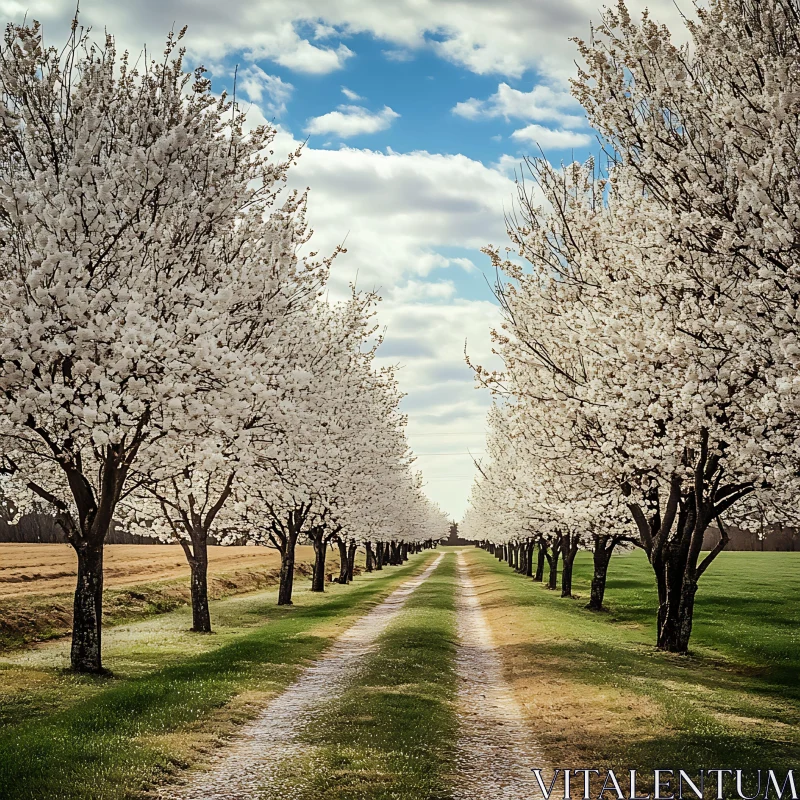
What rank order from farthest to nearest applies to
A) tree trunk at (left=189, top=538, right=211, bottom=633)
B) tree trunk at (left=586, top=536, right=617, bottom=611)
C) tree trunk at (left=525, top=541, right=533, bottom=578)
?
tree trunk at (left=525, top=541, right=533, bottom=578) < tree trunk at (left=586, top=536, right=617, bottom=611) < tree trunk at (left=189, top=538, right=211, bottom=633)

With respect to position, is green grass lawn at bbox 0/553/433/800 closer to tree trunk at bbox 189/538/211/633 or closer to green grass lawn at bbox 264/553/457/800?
tree trunk at bbox 189/538/211/633

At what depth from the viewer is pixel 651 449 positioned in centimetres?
1848

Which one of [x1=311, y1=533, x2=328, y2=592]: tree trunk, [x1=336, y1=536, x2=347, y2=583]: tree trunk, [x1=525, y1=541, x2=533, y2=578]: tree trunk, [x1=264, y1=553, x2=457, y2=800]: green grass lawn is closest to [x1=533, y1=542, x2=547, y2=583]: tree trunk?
[x1=525, y1=541, x2=533, y2=578]: tree trunk

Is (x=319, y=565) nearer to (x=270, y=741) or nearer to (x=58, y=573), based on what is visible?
(x=58, y=573)

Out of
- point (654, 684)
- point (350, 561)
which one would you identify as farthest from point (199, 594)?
point (350, 561)

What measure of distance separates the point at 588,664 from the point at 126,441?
12.8 m

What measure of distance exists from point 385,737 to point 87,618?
30.5 ft

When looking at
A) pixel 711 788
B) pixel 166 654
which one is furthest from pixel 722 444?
pixel 166 654

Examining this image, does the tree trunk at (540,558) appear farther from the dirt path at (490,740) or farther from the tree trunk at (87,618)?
the tree trunk at (87,618)

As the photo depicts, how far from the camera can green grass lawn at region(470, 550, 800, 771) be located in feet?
37.9

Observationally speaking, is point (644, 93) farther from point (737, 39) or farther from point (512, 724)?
point (512, 724)

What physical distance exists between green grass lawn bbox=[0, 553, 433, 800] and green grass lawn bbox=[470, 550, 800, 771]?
5.67 m

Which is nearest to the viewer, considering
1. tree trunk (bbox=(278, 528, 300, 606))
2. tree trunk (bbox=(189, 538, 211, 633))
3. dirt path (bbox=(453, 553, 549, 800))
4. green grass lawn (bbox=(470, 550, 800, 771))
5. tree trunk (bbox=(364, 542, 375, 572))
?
dirt path (bbox=(453, 553, 549, 800))

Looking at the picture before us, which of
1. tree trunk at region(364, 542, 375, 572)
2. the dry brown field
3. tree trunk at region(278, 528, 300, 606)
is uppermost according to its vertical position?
tree trunk at region(278, 528, 300, 606)
